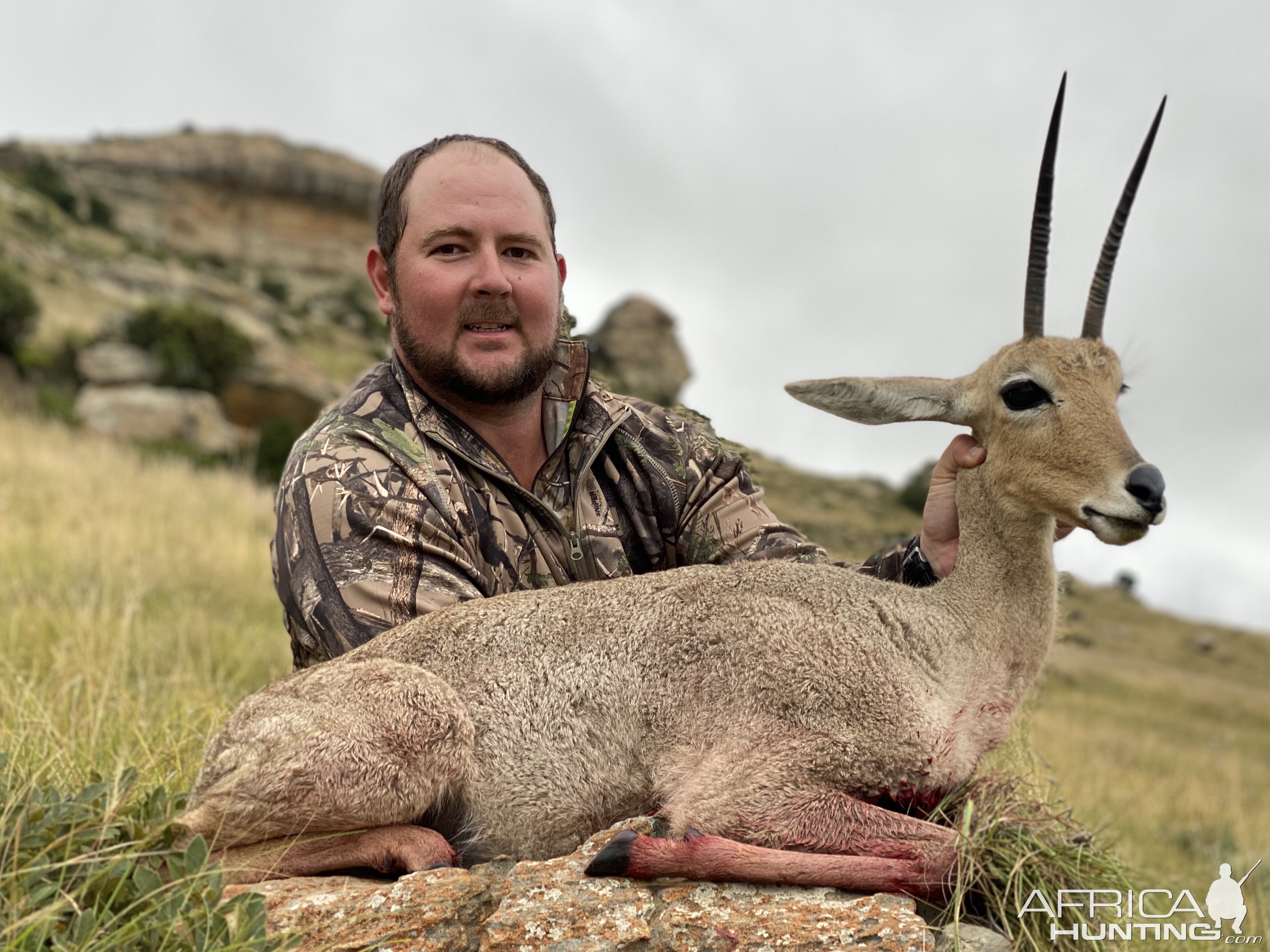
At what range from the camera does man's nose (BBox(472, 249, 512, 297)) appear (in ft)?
16.3

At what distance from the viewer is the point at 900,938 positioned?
3.04m

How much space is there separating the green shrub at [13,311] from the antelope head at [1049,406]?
29682 millimetres

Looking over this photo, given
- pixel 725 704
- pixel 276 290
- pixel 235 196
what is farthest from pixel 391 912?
pixel 235 196

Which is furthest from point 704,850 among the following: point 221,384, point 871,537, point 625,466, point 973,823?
point 221,384

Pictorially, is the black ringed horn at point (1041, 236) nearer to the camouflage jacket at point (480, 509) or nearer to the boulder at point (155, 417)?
the camouflage jacket at point (480, 509)

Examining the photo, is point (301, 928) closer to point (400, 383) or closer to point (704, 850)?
point (704, 850)

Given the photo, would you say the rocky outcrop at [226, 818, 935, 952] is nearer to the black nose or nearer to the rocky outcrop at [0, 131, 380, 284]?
the black nose

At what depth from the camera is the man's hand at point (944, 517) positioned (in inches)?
176

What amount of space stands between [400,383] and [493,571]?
1.16m

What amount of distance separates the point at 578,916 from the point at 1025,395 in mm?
2704

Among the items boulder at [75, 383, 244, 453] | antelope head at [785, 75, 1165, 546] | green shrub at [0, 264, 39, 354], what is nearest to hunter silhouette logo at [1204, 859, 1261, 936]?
antelope head at [785, 75, 1165, 546]

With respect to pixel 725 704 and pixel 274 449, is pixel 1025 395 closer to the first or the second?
pixel 725 704

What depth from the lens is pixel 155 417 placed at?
24.2m

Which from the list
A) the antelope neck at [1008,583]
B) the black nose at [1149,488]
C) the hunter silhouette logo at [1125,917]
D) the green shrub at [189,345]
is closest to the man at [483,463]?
the antelope neck at [1008,583]
